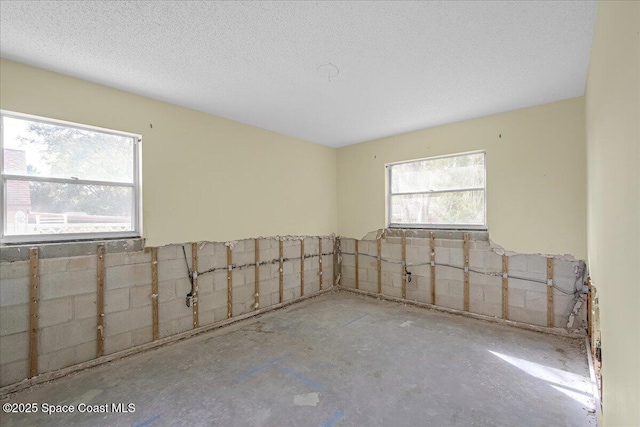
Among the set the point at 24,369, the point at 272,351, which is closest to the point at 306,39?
the point at 272,351

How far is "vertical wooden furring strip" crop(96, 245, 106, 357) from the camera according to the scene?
2.77m

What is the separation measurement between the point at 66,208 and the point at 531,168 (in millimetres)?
5072

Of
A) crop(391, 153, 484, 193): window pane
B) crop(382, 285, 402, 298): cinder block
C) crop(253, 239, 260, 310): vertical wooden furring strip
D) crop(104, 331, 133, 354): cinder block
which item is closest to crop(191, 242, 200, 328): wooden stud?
crop(104, 331, 133, 354): cinder block

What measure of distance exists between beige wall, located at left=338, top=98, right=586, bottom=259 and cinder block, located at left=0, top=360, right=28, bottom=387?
4.99 m

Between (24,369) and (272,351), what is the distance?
6.85 ft

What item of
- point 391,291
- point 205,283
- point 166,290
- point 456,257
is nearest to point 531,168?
point 456,257

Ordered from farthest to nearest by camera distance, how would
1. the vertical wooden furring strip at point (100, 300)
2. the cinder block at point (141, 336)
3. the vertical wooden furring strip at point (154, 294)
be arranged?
the vertical wooden furring strip at point (154, 294) → the cinder block at point (141, 336) → the vertical wooden furring strip at point (100, 300)

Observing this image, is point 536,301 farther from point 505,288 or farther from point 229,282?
point 229,282

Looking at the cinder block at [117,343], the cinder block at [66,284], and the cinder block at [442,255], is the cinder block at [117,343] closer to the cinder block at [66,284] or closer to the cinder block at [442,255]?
the cinder block at [66,284]

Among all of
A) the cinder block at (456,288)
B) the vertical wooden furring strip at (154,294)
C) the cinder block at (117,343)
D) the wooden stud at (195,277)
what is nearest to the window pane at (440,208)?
the cinder block at (456,288)

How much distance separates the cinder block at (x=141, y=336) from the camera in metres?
2.98

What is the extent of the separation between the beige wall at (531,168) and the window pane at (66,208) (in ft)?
13.1

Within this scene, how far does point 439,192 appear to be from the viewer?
4.28m

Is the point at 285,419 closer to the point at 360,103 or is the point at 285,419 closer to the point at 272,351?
the point at 272,351
